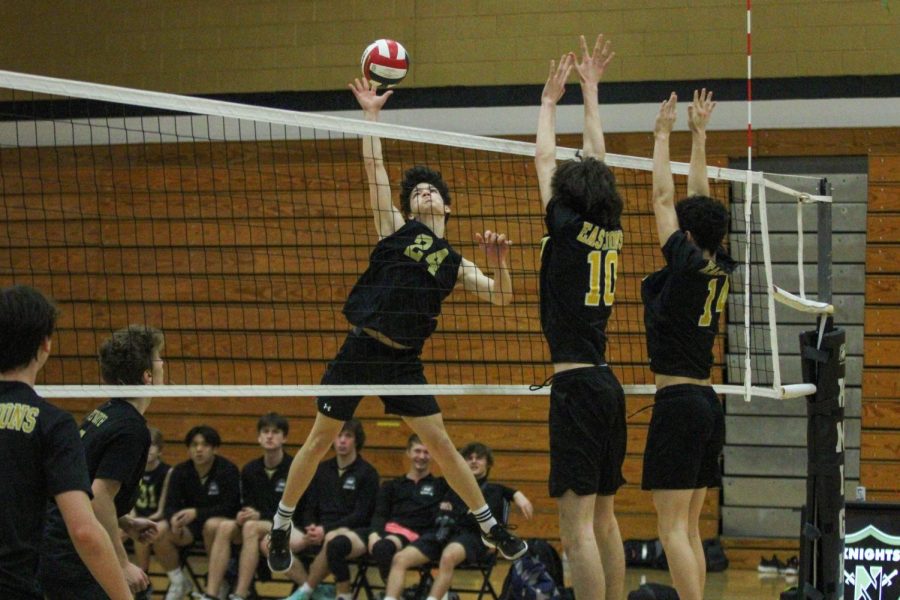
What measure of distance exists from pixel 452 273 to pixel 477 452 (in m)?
3.54

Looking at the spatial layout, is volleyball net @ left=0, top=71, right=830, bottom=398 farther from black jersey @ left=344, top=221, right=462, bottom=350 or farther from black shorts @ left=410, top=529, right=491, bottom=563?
black jersey @ left=344, top=221, right=462, bottom=350

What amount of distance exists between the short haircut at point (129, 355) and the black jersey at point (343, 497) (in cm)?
483

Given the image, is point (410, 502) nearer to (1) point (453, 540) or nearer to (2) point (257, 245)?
(1) point (453, 540)

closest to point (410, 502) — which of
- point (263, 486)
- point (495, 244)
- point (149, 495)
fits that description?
point (263, 486)

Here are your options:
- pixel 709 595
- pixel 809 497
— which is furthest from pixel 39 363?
pixel 709 595

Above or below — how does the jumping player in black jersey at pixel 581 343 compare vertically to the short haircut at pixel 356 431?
above

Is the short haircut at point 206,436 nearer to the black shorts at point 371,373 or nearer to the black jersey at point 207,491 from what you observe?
the black jersey at point 207,491

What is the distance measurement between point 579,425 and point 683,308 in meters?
0.99

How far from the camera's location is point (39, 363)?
374cm

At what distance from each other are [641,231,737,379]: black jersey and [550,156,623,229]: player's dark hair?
53 centimetres

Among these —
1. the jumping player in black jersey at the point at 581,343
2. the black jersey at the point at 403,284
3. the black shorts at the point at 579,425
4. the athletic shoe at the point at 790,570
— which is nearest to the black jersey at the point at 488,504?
the athletic shoe at the point at 790,570

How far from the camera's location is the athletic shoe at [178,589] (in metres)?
9.80

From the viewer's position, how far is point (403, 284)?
6.44 m

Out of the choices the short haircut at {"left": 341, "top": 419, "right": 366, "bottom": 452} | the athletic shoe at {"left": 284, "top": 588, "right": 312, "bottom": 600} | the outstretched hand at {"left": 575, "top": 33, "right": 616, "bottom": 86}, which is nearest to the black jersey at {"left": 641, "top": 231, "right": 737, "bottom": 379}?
the outstretched hand at {"left": 575, "top": 33, "right": 616, "bottom": 86}
